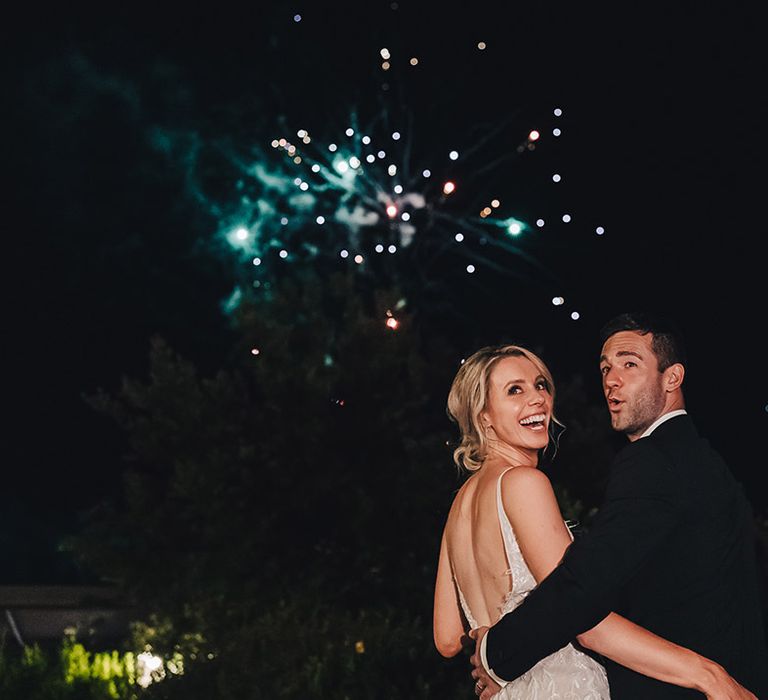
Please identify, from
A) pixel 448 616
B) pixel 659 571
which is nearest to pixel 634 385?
pixel 659 571

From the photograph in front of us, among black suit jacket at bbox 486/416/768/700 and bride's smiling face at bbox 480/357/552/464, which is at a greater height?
bride's smiling face at bbox 480/357/552/464

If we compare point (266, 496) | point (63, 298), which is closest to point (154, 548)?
point (266, 496)

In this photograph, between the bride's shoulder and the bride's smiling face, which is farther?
the bride's smiling face

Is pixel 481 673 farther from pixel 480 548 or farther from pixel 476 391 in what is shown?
pixel 476 391

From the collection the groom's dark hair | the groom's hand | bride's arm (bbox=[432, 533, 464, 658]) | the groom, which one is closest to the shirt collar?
the groom

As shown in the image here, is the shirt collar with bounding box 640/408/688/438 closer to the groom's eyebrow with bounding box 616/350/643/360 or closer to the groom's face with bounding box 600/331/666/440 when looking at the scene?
the groom's face with bounding box 600/331/666/440

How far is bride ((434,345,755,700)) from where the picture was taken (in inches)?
111

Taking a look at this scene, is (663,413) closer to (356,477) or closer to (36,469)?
(356,477)

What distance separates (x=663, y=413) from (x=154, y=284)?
13542mm

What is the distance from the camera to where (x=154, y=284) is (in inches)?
628

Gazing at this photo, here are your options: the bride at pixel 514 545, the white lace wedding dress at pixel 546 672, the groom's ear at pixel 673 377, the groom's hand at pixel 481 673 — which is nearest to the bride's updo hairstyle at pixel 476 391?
the bride at pixel 514 545

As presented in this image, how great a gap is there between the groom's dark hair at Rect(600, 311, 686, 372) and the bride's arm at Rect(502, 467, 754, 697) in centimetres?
49

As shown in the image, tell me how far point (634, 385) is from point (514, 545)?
578mm

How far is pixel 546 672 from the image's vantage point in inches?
128
